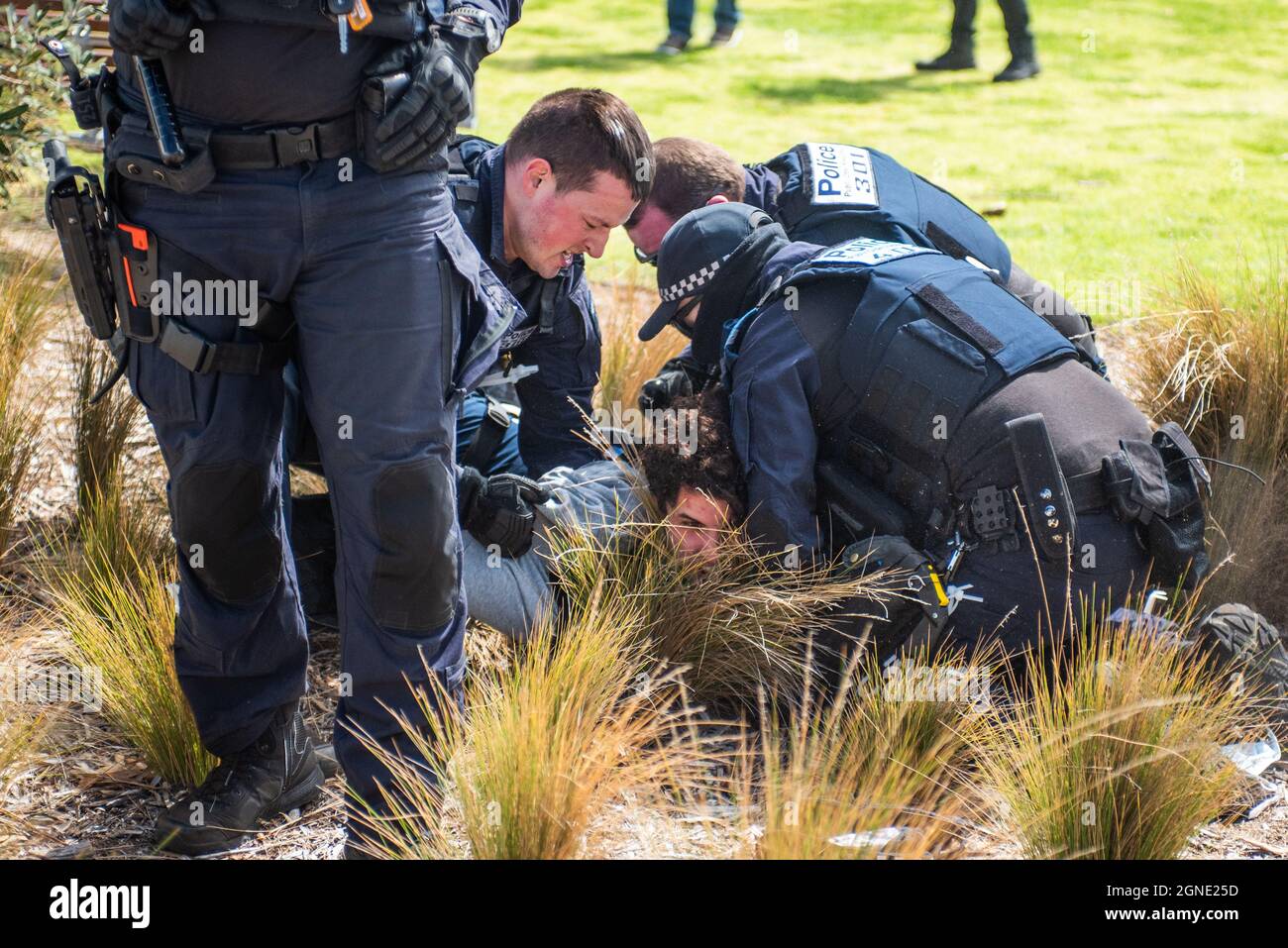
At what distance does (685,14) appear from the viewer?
32.2 feet

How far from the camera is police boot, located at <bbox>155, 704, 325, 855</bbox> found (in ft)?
8.68

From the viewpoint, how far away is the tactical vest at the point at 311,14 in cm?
226

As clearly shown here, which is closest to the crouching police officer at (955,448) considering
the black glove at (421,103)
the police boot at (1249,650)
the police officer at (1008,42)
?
the police boot at (1249,650)

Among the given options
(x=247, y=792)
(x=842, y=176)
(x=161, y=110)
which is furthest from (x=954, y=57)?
(x=247, y=792)

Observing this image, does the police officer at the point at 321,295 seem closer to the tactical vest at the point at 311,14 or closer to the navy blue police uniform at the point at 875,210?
the tactical vest at the point at 311,14

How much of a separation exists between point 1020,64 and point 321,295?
816cm

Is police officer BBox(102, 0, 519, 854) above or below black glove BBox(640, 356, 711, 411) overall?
above

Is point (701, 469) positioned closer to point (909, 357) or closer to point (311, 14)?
point (909, 357)

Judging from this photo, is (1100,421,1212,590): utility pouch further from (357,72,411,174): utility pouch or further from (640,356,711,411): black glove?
(357,72,411,174): utility pouch

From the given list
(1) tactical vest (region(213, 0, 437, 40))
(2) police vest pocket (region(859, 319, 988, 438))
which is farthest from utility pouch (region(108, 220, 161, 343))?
(2) police vest pocket (region(859, 319, 988, 438))

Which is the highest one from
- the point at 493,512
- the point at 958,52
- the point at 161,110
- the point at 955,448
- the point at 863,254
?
the point at 161,110

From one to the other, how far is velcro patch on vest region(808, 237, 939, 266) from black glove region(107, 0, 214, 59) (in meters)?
1.60
